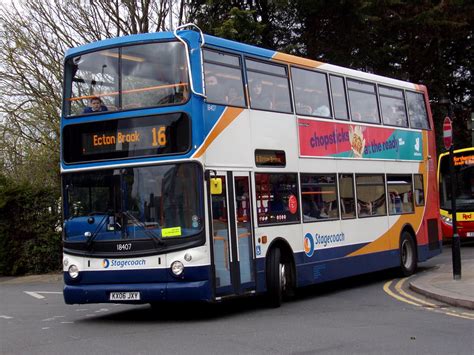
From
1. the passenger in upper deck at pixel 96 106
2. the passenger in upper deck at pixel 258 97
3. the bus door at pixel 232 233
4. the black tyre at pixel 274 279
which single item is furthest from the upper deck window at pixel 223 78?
the black tyre at pixel 274 279

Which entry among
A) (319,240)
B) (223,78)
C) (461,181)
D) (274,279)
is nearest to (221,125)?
(223,78)

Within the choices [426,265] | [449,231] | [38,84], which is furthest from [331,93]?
[38,84]

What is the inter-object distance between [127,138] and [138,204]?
41.1 inches

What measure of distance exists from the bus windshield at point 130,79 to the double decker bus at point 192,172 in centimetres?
2

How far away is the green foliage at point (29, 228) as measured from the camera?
75.5 feet

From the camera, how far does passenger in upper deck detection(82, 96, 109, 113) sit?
1114cm

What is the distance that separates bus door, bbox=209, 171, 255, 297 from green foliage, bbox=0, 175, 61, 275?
13.0 metres

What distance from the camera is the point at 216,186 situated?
35.5 ft

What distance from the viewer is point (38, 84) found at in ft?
83.3

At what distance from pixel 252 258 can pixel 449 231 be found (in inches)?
604

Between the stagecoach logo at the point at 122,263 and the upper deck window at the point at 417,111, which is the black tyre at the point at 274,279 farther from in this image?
the upper deck window at the point at 417,111

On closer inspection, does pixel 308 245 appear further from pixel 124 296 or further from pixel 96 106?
pixel 96 106

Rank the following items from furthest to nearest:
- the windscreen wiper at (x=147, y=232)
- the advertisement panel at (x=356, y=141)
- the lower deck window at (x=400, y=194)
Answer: the lower deck window at (x=400, y=194)
the advertisement panel at (x=356, y=141)
the windscreen wiper at (x=147, y=232)

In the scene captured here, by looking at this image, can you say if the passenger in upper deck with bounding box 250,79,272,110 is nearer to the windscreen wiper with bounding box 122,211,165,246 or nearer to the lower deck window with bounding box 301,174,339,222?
the lower deck window with bounding box 301,174,339,222
